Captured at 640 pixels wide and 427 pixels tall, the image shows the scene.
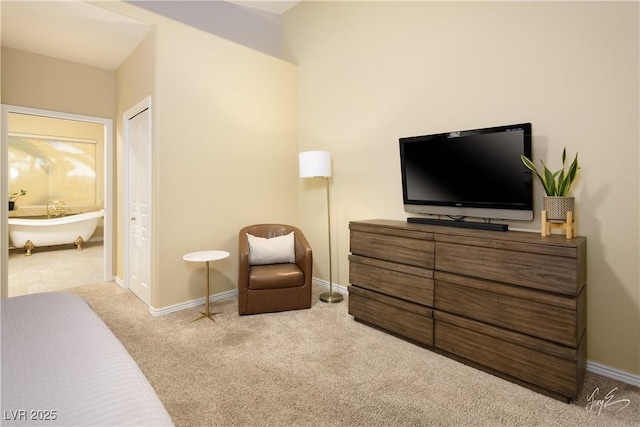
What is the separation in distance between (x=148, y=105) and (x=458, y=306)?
3.27m

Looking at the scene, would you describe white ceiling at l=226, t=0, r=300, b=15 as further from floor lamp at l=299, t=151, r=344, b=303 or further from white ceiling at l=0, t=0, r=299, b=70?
floor lamp at l=299, t=151, r=344, b=303

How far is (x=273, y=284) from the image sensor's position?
123 inches

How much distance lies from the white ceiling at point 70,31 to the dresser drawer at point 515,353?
12.2 feet

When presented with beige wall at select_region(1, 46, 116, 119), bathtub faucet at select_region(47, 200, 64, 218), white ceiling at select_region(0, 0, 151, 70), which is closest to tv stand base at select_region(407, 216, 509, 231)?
white ceiling at select_region(0, 0, 151, 70)

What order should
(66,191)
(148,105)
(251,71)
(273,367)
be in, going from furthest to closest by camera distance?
(66,191) < (251,71) < (148,105) < (273,367)

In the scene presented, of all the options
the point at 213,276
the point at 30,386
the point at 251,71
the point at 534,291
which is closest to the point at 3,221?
the point at 213,276

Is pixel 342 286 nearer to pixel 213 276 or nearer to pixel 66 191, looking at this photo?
pixel 213 276

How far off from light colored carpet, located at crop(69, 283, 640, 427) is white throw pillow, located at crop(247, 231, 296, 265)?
2.20 feet

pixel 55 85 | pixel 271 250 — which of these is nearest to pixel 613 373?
pixel 271 250

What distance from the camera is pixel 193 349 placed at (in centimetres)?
249

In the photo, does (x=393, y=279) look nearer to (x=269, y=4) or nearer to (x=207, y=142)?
(x=207, y=142)

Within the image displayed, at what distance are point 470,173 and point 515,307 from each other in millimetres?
1015

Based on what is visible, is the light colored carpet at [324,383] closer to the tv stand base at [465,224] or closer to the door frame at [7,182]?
the tv stand base at [465,224]

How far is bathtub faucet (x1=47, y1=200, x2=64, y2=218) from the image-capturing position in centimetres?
673
